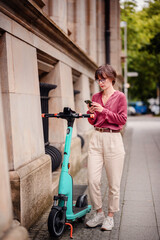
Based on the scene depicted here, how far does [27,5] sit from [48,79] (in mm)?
2539

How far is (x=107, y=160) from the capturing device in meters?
4.31

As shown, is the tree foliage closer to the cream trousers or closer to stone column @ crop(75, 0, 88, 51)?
stone column @ crop(75, 0, 88, 51)

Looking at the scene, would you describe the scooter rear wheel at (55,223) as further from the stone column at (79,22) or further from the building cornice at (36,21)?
the stone column at (79,22)

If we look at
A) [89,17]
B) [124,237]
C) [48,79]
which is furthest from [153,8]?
[124,237]

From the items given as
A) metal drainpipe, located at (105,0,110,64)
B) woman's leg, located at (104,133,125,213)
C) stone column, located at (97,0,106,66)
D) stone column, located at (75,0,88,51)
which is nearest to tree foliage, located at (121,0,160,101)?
metal drainpipe, located at (105,0,110,64)

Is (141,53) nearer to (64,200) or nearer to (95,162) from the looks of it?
(95,162)

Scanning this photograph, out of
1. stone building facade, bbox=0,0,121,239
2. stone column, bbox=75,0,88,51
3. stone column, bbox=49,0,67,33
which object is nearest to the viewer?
stone building facade, bbox=0,0,121,239

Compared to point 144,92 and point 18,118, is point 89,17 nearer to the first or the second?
point 18,118

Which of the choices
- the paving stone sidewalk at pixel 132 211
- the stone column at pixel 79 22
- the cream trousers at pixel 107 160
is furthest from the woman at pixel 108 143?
the stone column at pixel 79 22

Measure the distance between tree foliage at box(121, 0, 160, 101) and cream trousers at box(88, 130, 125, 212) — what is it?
63.4 ft

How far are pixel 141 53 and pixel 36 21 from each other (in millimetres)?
20207

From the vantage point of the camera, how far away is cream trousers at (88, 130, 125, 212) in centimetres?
429

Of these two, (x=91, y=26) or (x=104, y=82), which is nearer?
(x=104, y=82)

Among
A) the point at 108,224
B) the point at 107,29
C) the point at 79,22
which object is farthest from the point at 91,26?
the point at 108,224
